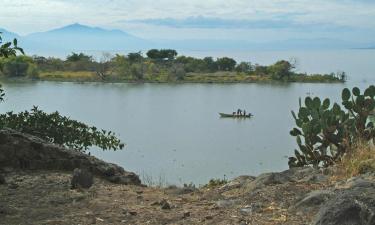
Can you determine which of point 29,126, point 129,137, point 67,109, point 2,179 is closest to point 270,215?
point 2,179

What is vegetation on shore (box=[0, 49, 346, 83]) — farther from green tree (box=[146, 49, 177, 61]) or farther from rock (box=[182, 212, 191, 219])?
rock (box=[182, 212, 191, 219])

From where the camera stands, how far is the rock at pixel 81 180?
5.12m

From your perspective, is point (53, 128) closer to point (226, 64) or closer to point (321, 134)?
point (321, 134)

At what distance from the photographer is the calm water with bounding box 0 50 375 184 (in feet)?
99.1

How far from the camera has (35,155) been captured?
5.89 meters

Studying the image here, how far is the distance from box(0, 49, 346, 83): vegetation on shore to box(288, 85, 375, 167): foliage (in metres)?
99.4

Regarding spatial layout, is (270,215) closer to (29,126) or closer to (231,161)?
(29,126)

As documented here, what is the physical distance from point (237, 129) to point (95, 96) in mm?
33774

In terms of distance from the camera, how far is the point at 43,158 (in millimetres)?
5914

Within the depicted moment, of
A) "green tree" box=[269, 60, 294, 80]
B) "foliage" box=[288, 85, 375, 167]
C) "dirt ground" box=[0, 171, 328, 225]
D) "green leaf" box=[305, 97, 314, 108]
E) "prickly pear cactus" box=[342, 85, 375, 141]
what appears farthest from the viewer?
"green tree" box=[269, 60, 294, 80]

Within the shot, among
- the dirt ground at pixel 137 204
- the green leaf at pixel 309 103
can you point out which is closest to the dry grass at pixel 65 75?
the green leaf at pixel 309 103

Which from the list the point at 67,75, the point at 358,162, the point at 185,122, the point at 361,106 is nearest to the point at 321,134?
the point at 361,106

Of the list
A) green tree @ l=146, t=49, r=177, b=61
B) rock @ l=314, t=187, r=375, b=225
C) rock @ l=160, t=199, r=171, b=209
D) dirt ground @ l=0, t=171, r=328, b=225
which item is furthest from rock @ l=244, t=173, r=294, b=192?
green tree @ l=146, t=49, r=177, b=61

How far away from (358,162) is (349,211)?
2299mm
